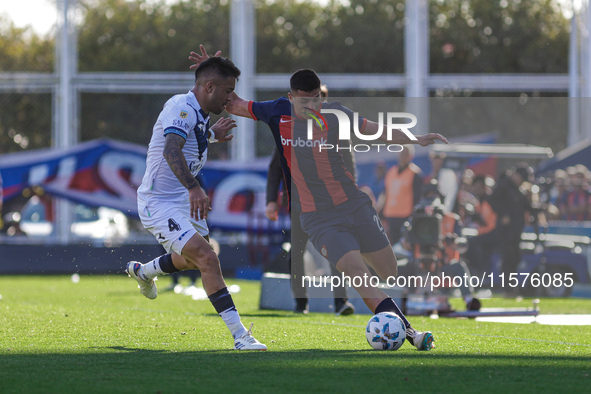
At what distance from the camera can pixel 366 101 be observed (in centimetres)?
1625

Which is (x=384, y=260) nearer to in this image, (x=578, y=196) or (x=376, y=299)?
(x=376, y=299)

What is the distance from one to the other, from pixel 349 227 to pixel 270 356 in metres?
1.40

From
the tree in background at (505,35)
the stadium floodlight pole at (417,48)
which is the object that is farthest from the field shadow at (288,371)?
the tree in background at (505,35)

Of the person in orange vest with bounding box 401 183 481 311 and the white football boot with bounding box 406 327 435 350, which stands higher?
the person in orange vest with bounding box 401 183 481 311

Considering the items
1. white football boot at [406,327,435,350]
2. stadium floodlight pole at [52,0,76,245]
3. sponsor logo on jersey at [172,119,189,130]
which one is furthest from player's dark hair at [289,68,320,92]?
stadium floodlight pole at [52,0,76,245]

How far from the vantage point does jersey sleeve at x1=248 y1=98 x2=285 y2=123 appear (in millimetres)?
6688

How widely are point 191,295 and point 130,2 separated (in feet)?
32.0

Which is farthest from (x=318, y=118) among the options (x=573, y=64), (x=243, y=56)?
(x=573, y=64)

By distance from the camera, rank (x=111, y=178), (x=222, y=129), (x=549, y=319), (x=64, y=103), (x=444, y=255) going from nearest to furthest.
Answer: (x=222, y=129)
(x=549, y=319)
(x=444, y=255)
(x=64, y=103)
(x=111, y=178)

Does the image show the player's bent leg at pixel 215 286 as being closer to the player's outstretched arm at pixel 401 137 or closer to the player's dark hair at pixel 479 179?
the player's outstretched arm at pixel 401 137

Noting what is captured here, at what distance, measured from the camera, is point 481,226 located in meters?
11.1

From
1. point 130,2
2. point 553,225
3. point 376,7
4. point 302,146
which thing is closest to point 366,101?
point 376,7

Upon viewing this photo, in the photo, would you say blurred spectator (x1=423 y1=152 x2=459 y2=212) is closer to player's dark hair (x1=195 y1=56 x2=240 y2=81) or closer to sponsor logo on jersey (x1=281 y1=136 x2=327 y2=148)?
sponsor logo on jersey (x1=281 y1=136 x2=327 y2=148)

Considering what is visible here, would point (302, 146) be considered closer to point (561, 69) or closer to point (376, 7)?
point (376, 7)
